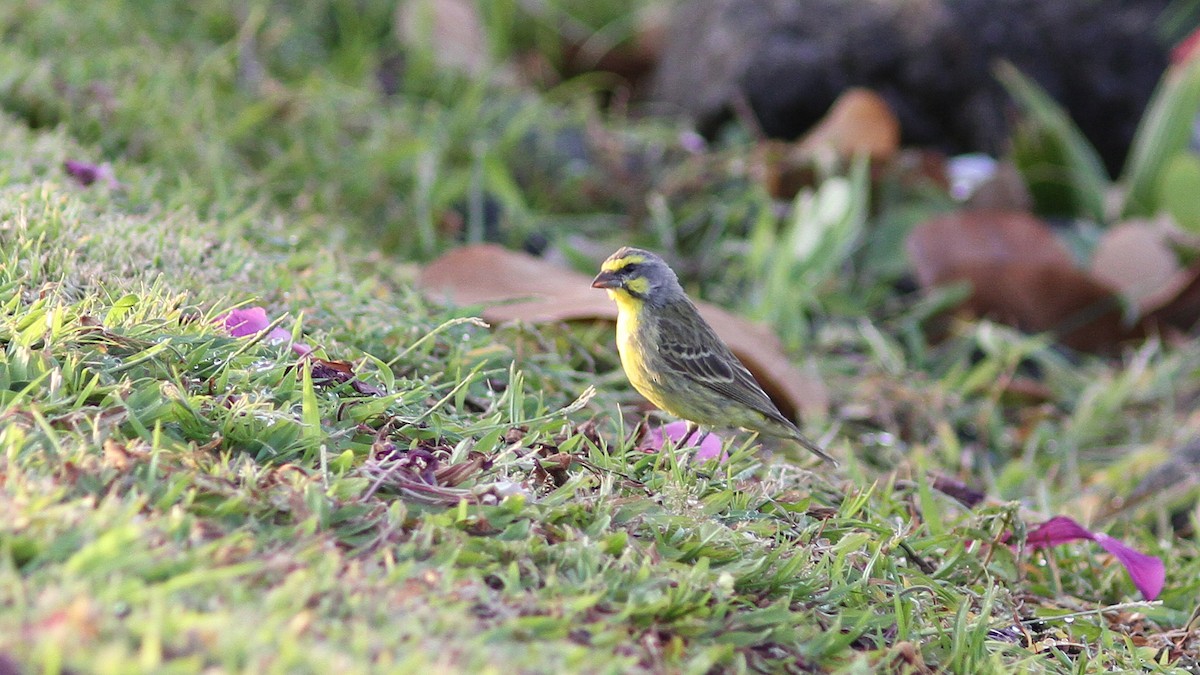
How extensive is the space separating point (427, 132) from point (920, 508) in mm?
3637

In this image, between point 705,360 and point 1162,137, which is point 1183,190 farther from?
point 705,360

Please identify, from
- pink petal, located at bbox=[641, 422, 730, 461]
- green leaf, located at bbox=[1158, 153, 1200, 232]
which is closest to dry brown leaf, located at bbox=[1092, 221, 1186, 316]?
green leaf, located at bbox=[1158, 153, 1200, 232]

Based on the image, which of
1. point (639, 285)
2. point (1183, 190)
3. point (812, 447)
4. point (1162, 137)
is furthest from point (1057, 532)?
point (1162, 137)

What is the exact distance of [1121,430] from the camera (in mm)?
5363

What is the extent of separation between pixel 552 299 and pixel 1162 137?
3.88m

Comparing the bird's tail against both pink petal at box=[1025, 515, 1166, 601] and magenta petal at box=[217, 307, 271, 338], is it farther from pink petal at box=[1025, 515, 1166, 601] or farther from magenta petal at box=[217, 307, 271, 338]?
magenta petal at box=[217, 307, 271, 338]

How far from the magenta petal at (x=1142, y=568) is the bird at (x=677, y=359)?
766mm

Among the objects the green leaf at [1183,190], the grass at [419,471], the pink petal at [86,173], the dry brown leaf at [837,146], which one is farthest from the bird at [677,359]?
the green leaf at [1183,190]

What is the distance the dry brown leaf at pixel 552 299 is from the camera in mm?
4215

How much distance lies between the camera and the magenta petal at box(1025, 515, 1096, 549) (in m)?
3.35

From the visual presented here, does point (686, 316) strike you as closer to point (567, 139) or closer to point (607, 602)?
point (607, 602)

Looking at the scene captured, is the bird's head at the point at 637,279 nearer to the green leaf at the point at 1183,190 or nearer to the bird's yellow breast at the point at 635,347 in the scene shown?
the bird's yellow breast at the point at 635,347

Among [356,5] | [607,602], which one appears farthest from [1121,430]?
[356,5]

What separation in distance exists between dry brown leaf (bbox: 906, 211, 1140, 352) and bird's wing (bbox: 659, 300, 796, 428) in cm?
207
